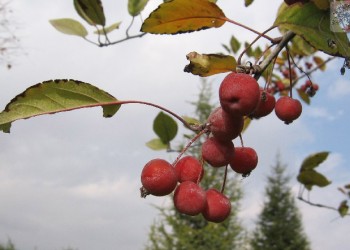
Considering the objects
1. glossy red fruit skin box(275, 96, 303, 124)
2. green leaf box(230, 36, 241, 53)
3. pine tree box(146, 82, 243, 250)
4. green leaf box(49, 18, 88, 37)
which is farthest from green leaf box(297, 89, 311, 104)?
pine tree box(146, 82, 243, 250)

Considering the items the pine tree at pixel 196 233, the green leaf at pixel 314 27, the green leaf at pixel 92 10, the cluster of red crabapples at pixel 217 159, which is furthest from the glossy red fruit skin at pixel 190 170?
the pine tree at pixel 196 233

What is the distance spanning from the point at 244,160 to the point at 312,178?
166 cm

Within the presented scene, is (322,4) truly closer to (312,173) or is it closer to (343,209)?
(312,173)

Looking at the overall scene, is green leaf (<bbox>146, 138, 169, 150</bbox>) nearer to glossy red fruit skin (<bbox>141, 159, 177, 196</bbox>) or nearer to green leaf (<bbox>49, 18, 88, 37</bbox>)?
green leaf (<bbox>49, 18, 88, 37</bbox>)

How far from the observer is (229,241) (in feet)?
34.2

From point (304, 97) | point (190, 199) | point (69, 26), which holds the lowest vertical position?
point (190, 199)

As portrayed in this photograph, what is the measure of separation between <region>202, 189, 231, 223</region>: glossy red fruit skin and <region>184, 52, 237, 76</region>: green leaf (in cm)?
21

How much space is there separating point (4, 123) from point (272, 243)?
11969 millimetres

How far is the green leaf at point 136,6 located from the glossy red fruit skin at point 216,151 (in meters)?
1.38

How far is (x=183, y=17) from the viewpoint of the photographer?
774 millimetres

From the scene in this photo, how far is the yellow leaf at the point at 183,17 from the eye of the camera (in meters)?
0.75

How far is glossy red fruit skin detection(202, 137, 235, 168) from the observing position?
717 mm

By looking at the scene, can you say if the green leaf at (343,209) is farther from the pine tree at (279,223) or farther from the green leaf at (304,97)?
the pine tree at (279,223)

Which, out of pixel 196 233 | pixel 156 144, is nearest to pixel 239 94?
pixel 156 144
